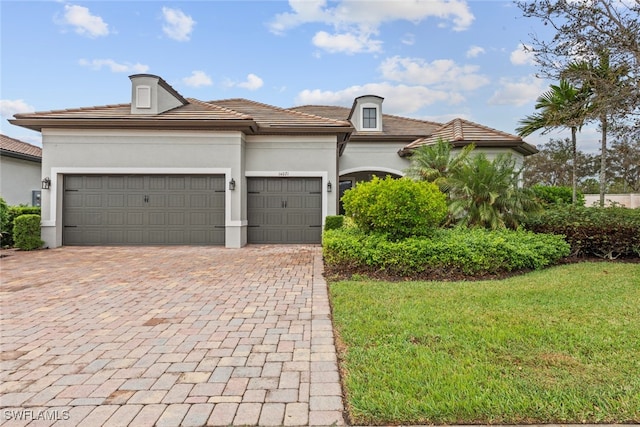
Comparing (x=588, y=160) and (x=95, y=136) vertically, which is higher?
(x=588, y=160)

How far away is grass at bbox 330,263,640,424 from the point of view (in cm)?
237

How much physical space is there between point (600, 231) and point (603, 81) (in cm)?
352

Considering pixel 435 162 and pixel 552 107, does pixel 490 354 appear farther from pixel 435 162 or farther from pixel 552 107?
pixel 552 107

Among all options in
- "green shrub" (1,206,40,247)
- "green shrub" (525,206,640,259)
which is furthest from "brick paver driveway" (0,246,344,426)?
"green shrub" (525,206,640,259)

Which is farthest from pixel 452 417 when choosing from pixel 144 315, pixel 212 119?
pixel 212 119

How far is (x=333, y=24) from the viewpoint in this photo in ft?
37.7

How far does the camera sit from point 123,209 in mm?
11398

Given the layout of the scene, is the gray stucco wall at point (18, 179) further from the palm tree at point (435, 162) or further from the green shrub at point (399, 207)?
the palm tree at point (435, 162)

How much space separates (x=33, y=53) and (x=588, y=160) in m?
42.9

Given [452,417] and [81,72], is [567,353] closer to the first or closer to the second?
[452,417]

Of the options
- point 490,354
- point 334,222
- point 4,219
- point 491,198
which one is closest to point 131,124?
point 4,219

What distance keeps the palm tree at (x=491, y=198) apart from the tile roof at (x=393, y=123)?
7.16 metres

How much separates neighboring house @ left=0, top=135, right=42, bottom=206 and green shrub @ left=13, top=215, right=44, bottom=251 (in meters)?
5.92

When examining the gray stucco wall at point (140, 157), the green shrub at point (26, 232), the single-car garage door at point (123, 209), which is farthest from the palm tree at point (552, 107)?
the green shrub at point (26, 232)
